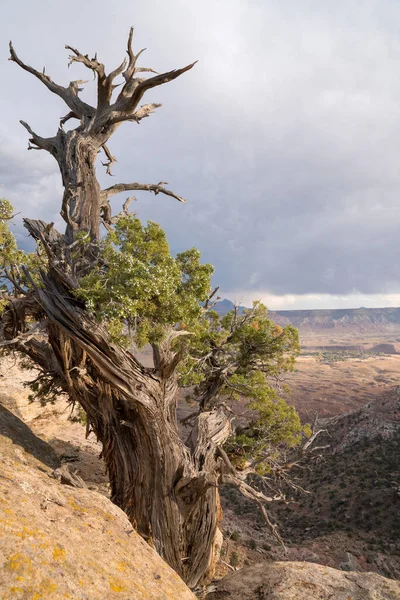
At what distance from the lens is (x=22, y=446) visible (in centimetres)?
1071

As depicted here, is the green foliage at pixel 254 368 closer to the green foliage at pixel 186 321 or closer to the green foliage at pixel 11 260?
the green foliage at pixel 186 321

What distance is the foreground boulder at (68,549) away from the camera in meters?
3.23

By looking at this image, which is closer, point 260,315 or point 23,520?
point 23,520

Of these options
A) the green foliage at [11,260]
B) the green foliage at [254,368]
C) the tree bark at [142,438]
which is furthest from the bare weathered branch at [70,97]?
the green foliage at [254,368]

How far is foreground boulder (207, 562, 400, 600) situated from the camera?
5.64 meters

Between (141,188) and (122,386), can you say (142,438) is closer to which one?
(122,386)

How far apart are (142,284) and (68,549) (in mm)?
4812

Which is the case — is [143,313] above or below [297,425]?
above

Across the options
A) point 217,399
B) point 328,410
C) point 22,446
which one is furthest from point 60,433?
point 328,410

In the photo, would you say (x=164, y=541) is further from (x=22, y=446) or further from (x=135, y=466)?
(x=22, y=446)

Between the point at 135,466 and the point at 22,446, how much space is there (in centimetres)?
449

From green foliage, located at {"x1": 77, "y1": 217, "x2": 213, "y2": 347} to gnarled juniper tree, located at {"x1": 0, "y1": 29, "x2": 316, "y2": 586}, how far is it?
1.4 inches

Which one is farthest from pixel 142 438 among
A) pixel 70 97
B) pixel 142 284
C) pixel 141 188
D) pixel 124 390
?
pixel 70 97

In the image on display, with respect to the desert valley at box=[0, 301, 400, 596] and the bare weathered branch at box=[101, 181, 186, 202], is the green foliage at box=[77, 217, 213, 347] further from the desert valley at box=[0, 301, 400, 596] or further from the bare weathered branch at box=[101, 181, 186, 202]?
the bare weathered branch at box=[101, 181, 186, 202]
